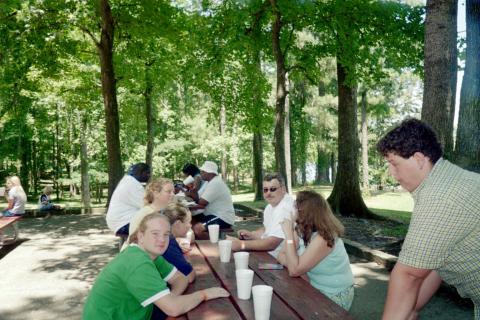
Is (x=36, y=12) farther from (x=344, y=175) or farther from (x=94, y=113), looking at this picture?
(x=94, y=113)

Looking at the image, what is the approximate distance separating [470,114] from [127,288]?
5812mm

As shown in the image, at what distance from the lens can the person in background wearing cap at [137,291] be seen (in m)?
2.59

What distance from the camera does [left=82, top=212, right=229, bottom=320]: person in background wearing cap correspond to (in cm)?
259

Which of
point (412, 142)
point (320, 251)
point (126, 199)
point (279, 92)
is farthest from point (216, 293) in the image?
point (279, 92)

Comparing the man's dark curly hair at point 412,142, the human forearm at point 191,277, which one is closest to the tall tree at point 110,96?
the human forearm at point 191,277

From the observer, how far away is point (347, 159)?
12484 mm

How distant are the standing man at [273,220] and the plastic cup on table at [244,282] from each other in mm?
1304

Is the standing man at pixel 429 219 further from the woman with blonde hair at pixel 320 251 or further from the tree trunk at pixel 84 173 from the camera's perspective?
the tree trunk at pixel 84 173

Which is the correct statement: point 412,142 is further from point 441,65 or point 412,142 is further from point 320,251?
point 441,65

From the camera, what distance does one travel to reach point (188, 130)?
3406 centimetres

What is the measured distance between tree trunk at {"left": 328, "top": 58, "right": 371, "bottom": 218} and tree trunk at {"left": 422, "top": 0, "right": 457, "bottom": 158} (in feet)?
18.5

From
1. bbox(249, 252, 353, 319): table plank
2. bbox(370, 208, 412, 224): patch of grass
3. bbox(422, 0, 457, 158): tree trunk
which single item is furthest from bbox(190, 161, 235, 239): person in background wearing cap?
bbox(370, 208, 412, 224): patch of grass

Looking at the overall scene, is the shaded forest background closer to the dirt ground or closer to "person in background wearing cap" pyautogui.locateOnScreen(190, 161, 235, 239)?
the dirt ground

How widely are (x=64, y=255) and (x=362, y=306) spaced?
5.75 m
